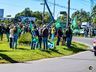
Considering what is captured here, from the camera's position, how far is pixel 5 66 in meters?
17.4

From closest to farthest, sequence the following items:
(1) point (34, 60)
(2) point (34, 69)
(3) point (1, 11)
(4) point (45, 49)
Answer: (2) point (34, 69) → (1) point (34, 60) → (4) point (45, 49) → (3) point (1, 11)

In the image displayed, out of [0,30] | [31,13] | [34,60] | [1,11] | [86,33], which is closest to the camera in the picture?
[34,60]

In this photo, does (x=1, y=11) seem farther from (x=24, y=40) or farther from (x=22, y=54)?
(x=22, y=54)

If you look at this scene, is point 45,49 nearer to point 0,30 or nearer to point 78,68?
point 78,68

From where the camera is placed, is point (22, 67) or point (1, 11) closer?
point (22, 67)

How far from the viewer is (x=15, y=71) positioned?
15.9m

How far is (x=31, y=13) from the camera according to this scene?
162375mm

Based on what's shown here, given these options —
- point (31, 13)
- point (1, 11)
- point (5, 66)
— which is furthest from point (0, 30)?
point (31, 13)

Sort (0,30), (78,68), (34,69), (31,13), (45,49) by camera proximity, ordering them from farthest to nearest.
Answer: (31,13), (0,30), (45,49), (78,68), (34,69)

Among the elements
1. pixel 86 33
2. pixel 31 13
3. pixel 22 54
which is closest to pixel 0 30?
pixel 22 54

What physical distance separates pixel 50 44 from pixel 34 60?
22.0 ft

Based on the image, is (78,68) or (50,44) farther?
(50,44)

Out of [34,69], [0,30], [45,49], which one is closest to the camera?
[34,69]

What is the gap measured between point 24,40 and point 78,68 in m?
12.6
